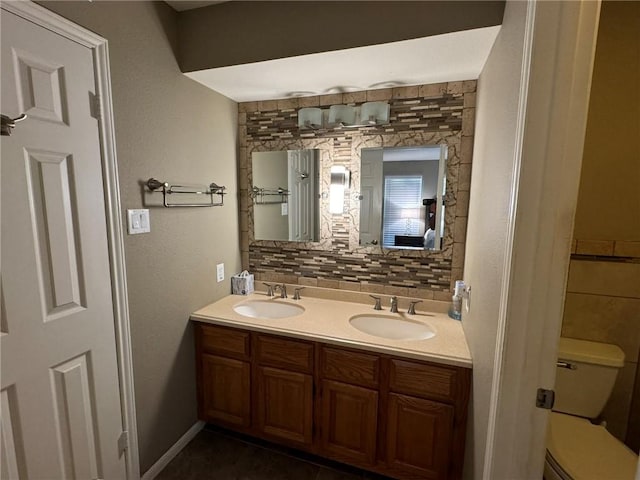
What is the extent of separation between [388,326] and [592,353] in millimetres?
1005

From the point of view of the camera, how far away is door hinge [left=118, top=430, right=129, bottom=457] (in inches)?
56.0

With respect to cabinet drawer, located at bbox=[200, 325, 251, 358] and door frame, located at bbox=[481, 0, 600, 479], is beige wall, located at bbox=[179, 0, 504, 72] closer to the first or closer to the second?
door frame, located at bbox=[481, 0, 600, 479]

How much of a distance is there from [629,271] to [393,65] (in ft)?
5.32

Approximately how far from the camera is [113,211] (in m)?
1.33

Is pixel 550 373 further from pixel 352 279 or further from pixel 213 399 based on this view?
pixel 213 399

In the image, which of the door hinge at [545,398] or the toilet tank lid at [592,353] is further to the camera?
the toilet tank lid at [592,353]

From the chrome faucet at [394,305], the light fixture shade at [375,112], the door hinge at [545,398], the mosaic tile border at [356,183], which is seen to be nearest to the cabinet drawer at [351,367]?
the chrome faucet at [394,305]

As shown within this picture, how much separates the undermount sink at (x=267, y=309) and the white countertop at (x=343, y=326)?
40mm

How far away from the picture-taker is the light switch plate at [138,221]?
1412mm

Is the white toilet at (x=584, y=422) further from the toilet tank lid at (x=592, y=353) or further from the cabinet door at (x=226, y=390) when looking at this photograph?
the cabinet door at (x=226, y=390)

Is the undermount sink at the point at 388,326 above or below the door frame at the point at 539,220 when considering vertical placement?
below

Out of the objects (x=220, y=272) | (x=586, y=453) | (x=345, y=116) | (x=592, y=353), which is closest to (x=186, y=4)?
(x=345, y=116)

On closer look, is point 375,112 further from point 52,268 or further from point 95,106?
point 52,268

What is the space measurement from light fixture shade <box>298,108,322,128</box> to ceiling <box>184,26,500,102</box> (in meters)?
0.11
